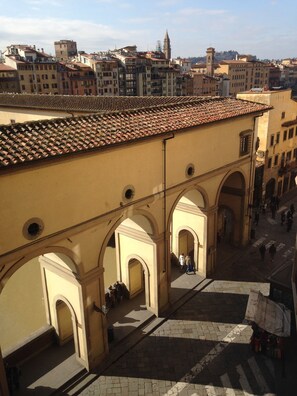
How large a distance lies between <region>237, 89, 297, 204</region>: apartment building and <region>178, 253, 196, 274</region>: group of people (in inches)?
556

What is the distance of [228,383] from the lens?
15133 mm

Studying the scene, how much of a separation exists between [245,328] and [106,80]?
7488 cm

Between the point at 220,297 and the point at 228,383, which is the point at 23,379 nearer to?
the point at 228,383

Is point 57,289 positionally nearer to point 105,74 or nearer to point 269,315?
point 269,315

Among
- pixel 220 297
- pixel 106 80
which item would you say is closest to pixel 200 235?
pixel 220 297

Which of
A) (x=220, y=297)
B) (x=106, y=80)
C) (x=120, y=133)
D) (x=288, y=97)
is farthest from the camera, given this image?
(x=106, y=80)

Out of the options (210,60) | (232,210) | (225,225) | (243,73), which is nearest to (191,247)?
(232,210)

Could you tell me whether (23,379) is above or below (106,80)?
below

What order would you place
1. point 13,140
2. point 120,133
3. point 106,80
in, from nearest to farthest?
point 13,140 < point 120,133 < point 106,80

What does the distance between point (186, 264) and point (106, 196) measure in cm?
1035

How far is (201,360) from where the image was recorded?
1633 cm

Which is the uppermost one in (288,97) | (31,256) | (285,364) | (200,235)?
(288,97)

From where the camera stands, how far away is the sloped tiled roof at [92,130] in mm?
12016

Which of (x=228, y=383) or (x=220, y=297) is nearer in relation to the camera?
(x=228, y=383)
